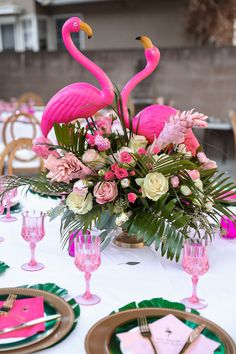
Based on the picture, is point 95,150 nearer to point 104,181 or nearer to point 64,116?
point 104,181

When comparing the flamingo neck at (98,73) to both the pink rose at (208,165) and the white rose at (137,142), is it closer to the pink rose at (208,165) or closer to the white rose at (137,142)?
the white rose at (137,142)

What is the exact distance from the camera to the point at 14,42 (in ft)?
41.1

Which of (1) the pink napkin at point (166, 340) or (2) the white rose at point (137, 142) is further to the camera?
(2) the white rose at point (137, 142)

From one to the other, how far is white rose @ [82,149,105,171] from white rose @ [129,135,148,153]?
0.10 meters

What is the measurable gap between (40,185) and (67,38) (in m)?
0.63

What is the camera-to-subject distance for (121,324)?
3.26ft

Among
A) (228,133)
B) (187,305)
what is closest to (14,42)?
(228,133)

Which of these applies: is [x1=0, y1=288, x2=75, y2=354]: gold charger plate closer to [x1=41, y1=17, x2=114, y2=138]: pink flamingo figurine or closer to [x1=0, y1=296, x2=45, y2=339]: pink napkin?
[x1=0, y1=296, x2=45, y2=339]: pink napkin

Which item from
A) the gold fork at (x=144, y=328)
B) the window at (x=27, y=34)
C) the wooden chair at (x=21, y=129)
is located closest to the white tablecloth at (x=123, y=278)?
the gold fork at (x=144, y=328)

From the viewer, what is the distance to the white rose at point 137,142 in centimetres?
135

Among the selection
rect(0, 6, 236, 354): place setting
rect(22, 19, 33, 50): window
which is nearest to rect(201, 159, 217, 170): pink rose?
rect(0, 6, 236, 354): place setting

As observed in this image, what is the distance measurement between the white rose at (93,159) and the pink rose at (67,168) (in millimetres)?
17

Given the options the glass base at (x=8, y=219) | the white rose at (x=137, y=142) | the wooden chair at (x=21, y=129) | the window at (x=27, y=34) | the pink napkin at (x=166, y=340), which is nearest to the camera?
the pink napkin at (x=166, y=340)

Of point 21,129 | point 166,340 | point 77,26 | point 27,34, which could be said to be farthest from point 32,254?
point 27,34
